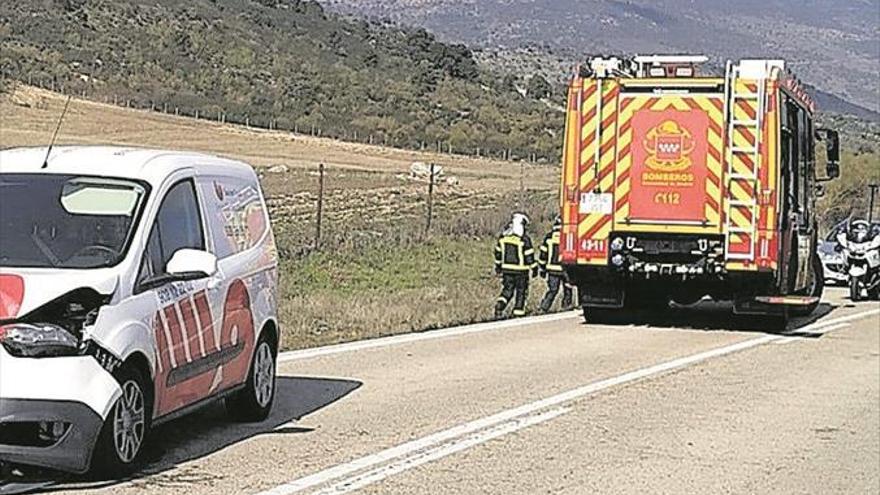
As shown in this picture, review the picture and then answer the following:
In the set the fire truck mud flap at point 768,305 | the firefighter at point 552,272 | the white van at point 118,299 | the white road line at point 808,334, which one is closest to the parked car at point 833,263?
the firefighter at point 552,272

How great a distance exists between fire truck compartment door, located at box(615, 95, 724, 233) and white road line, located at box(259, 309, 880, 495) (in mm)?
1803

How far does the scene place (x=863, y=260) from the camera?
27.0m

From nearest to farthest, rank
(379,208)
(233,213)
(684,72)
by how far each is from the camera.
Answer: (233,213), (684,72), (379,208)

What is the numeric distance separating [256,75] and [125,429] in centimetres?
7481

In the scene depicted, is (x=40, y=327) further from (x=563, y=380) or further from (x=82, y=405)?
(x=563, y=380)

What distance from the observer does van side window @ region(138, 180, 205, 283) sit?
9078mm

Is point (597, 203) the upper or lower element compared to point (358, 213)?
upper

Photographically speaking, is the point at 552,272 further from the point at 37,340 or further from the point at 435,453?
the point at 37,340

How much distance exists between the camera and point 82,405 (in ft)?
26.8

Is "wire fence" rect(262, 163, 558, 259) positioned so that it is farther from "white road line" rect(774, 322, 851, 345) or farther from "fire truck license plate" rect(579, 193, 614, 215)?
"white road line" rect(774, 322, 851, 345)

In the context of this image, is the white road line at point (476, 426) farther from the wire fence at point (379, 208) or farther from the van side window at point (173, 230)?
the wire fence at point (379, 208)

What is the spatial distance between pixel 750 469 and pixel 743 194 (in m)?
9.19

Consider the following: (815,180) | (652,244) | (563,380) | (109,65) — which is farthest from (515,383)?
(109,65)

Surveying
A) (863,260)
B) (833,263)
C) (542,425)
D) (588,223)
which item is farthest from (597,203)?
(833,263)
